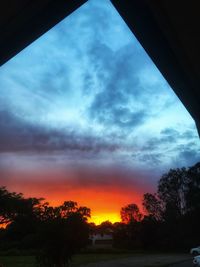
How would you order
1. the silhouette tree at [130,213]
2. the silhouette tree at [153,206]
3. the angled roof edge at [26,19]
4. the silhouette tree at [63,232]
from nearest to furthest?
1. the angled roof edge at [26,19]
2. the silhouette tree at [63,232]
3. the silhouette tree at [153,206]
4. the silhouette tree at [130,213]

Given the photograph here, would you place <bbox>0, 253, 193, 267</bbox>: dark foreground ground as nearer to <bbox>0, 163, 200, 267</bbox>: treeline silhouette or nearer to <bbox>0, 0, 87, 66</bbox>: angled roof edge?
<bbox>0, 163, 200, 267</bbox>: treeline silhouette

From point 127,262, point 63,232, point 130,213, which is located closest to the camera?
point 63,232

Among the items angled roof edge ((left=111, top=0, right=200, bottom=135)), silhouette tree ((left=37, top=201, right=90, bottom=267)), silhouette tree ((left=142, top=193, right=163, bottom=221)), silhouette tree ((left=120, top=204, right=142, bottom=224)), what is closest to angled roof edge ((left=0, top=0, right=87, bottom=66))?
angled roof edge ((left=111, top=0, right=200, bottom=135))

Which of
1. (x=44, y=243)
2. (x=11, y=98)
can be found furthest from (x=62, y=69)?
(x=44, y=243)

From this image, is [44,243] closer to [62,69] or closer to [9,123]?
[9,123]

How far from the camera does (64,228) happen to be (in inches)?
310

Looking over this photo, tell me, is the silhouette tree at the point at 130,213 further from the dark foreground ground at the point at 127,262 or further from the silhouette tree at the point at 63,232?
the silhouette tree at the point at 63,232

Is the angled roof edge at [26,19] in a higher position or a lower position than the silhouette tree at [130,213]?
lower

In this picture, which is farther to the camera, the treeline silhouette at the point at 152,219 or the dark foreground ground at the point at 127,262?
the treeline silhouette at the point at 152,219

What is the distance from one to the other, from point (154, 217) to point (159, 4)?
88.1 feet

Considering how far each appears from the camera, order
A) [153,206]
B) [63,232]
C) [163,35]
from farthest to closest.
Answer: [153,206]
[63,232]
[163,35]

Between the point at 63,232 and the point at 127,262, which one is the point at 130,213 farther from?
the point at 63,232

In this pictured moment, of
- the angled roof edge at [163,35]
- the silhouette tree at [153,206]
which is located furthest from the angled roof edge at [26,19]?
the silhouette tree at [153,206]

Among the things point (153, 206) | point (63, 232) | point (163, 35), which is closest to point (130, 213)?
point (153, 206)
